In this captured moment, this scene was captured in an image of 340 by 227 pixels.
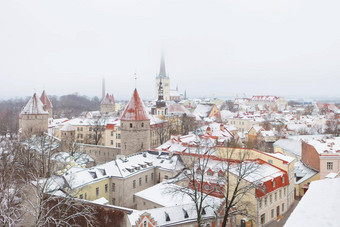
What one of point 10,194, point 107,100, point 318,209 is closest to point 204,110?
point 107,100

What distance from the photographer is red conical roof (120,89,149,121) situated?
31.3 metres

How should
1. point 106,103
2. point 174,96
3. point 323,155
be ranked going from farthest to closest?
point 174,96
point 106,103
point 323,155

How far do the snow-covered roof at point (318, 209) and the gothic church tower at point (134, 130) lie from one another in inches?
1001

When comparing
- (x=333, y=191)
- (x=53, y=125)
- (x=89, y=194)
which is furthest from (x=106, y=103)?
(x=333, y=191)

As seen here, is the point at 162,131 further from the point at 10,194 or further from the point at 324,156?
the point at 10,194

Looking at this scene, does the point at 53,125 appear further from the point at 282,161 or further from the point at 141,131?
the point at 282,161

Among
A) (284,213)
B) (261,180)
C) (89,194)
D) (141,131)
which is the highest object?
(141,131)

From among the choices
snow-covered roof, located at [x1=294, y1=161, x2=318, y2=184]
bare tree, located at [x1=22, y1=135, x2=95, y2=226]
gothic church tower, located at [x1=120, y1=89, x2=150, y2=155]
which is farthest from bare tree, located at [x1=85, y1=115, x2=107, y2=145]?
snow-covered roof, located at [x1=294, y1=161, x2=318, y2=184]

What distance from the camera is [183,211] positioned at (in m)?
16.8

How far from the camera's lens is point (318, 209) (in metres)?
5.20

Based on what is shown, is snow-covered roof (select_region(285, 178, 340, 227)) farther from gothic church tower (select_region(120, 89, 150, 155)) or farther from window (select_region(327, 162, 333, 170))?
gothic church tower (select_region(120, 89, 150, 155))

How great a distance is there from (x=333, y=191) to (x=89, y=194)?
1780 centimetres

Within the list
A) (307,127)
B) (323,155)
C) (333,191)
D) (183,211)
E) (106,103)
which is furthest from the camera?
(106,103)

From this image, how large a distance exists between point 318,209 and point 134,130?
87.9ft
